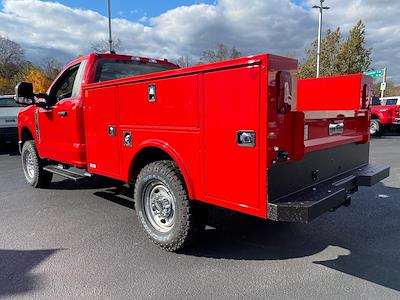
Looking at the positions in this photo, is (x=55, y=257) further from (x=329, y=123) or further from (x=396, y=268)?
(x=396, y=268)

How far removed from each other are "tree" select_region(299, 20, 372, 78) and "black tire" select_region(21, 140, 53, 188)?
21505mm

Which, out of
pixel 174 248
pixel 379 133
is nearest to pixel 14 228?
pixel 174 248

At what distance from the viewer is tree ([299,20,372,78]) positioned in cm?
2259

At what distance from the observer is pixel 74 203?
A: 536 centimetres

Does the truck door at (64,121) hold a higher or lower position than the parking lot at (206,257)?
higher

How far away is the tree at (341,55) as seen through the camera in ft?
74.1

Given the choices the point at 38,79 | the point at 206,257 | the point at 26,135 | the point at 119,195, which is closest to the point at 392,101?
the point at 119,195

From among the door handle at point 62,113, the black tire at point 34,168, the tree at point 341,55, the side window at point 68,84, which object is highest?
the tree at point 341,55

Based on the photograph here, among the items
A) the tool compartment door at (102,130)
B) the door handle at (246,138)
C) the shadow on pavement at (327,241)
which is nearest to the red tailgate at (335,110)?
the door handle at (246,138)

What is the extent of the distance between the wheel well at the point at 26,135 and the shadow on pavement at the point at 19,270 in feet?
11.2

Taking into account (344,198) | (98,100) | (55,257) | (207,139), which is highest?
(98,100)

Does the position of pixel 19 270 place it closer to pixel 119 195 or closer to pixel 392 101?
pixel 119 195

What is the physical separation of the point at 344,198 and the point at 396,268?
766mm

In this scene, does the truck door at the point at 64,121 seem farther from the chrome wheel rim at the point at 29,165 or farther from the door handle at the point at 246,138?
the door handle at the point at 246,138
